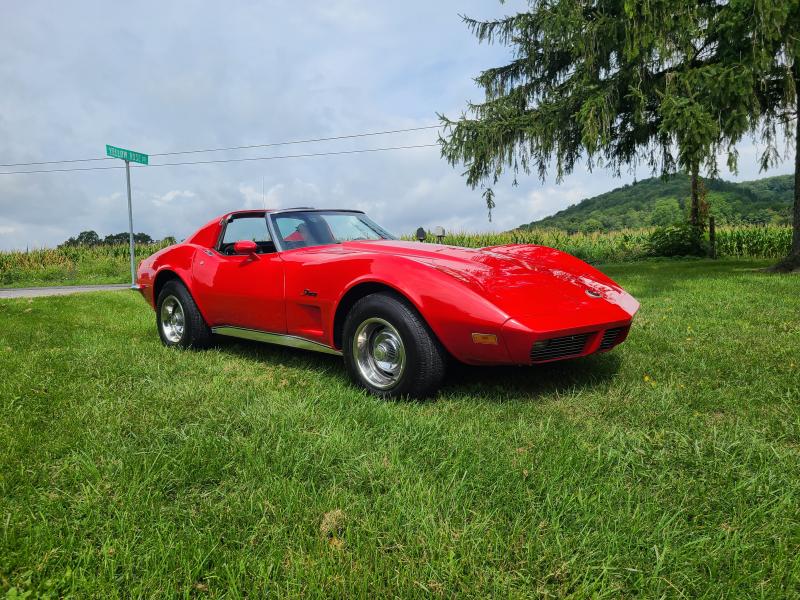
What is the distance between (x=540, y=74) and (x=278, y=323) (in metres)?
13.7

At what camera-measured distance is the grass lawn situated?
1689 mm

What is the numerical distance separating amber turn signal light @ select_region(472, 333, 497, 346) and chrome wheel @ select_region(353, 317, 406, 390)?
0.50 m

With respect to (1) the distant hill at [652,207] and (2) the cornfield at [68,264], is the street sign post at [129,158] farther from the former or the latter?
(1) the distant hill at [652,207]

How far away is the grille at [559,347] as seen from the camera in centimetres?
310

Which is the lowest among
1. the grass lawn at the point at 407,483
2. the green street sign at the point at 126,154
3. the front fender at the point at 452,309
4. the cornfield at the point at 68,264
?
the grass lawn at the point at 407,483

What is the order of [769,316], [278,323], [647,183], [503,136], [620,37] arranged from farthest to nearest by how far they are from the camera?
1. [647,183]
2. [503,136]
3. [620,37]
4. [769,316]
5. [278,323]

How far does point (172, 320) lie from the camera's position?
5.32 m

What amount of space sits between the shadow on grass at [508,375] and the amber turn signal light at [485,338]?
0.47 metres

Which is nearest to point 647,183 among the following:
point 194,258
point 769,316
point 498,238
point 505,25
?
point 498,238

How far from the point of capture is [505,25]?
51.8 ft

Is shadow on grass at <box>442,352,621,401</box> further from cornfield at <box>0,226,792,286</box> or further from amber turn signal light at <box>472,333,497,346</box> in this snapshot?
cornfield at <box>0,226,792,286</box>

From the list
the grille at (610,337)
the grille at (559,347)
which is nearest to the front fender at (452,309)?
the grille at (559,347)

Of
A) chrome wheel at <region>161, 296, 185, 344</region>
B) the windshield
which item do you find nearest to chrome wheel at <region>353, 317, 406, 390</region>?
the windshield

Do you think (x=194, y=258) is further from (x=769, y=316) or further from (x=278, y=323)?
(x=769, y=316)
